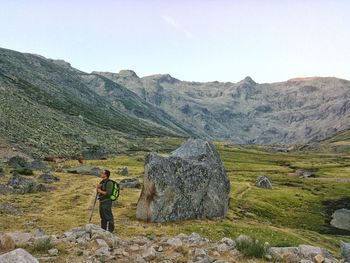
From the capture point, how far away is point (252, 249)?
2038 centimetres

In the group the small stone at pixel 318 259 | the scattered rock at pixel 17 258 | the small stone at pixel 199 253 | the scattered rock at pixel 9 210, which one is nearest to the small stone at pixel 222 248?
the small stone at pixel 199 253

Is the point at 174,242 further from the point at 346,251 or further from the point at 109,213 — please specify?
the point at 346,251

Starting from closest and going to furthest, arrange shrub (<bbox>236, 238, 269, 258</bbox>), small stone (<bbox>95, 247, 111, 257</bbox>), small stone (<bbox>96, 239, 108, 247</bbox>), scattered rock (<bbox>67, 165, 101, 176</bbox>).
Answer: small stone (<bbox>95, 247, 111, 257</bbox>) → shrub (<bbox>236, 238, 269, 258</bbox>) → small stone (<bbox>96, 239, 108, 247</bbox>) → scattered rock (<bbox>67, 165, 101, 176</bbox>)

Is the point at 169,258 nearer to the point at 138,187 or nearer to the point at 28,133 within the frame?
the point at 138,187

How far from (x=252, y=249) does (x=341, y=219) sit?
60676mm

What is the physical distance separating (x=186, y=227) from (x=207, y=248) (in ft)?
56.2

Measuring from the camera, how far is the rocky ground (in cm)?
1961

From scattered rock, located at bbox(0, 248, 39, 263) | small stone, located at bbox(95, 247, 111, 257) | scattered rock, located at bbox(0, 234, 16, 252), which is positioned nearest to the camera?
scattered rock, located at bbox(0, 248, 39, 263)

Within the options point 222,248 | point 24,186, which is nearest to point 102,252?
point 222,248

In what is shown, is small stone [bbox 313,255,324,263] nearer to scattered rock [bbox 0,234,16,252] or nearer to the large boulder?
scattered rock [bbox 0,234,16,252]

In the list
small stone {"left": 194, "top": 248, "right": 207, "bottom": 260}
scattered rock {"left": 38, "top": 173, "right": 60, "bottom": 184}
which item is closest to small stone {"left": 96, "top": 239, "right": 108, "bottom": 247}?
small stone {"left": 194, "top": 248, "right": 207, "bottom": 260}

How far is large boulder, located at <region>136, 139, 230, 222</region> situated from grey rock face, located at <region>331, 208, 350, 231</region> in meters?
30.9

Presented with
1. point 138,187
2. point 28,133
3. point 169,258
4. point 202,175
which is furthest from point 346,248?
point 28,133

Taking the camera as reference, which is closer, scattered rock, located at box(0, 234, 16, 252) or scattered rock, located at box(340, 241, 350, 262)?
scattered rock, located at box(0, 234, 16, 252)
